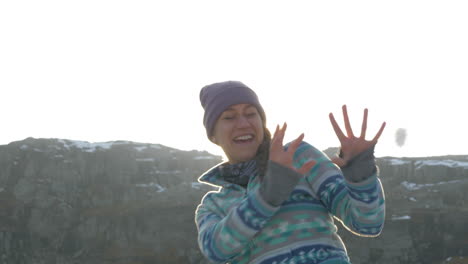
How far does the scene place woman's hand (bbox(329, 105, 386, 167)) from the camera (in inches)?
128

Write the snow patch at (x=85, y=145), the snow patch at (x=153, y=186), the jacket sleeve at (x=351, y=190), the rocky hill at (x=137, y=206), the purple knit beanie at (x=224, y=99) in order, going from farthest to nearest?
the snow patch at (x=85, y=145) → the snow patch at (x=153, y=186) → the rocky hill at (x=137, y=206) → the purple knit beanie at (x=224, y=99) → the jacket sleeve at (x=351, y=190)

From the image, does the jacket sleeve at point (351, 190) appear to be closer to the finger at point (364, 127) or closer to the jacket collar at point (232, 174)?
the finger at point (364, 127)

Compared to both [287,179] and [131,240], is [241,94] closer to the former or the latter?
[287,179]

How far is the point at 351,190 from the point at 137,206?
65.2 metres

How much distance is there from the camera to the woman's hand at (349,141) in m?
3.24

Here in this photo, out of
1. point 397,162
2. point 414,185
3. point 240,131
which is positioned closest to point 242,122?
point 240,131

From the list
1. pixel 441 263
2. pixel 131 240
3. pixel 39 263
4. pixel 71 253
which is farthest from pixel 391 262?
pixel 39 263

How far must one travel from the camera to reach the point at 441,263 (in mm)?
50906

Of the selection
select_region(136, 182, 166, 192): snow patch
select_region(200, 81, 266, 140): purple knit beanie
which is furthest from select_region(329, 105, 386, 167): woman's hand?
select_region(136, 182, 166, 192): snow patch

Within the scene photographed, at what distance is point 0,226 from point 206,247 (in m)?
69.5

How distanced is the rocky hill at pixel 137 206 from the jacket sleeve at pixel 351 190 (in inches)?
2093

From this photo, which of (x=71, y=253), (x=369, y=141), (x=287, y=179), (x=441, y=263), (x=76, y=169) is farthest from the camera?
(x=76, y=169)

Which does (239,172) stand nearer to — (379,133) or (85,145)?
(379,133)

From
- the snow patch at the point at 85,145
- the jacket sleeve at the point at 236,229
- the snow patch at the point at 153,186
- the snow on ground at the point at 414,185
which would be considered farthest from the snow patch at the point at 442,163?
the jacket sleeve at the point at 236,229
